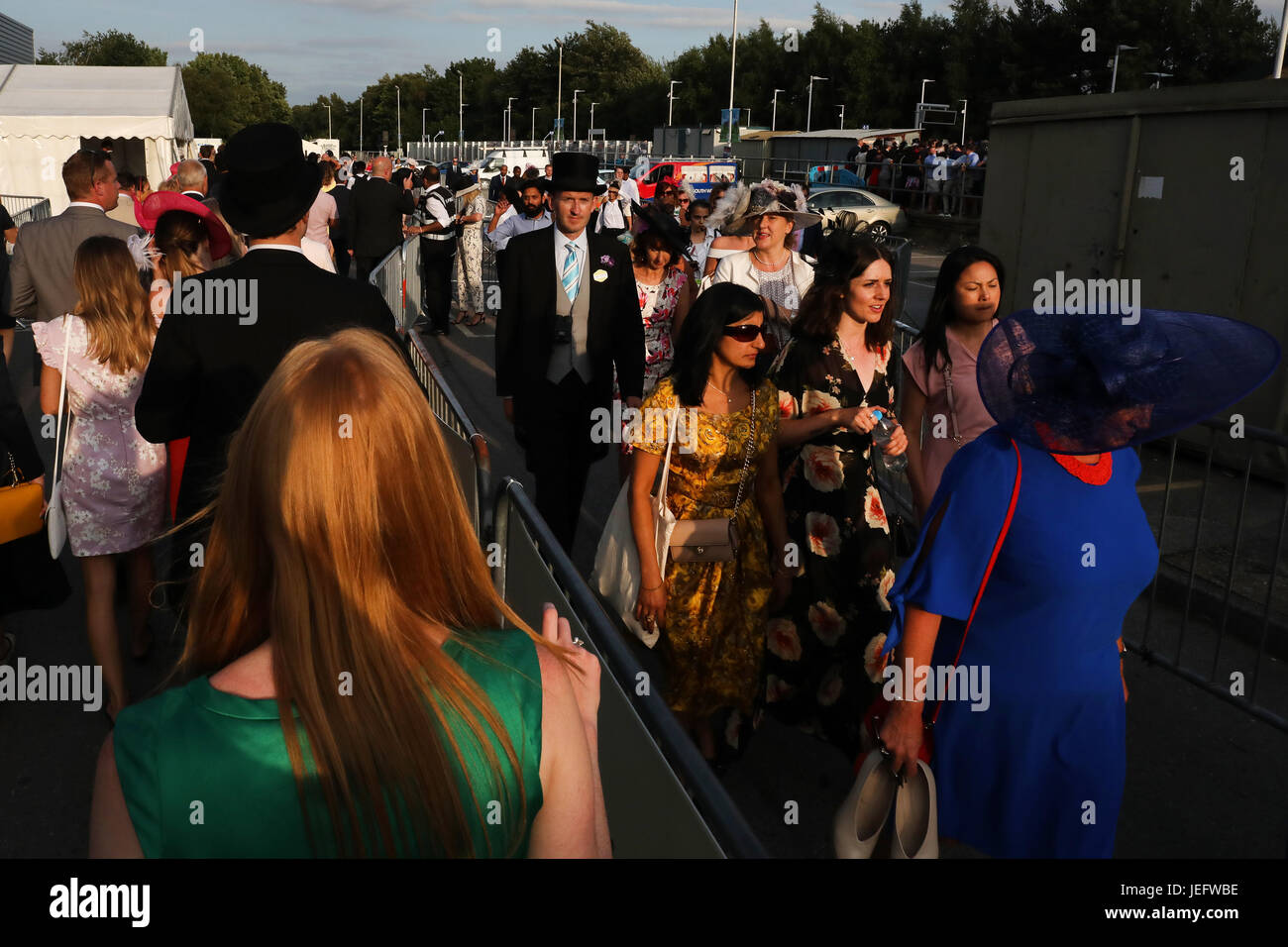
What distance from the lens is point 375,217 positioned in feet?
41.9

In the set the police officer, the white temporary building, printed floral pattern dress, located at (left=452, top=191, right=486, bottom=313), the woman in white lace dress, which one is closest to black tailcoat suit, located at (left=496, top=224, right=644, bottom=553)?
the police officer

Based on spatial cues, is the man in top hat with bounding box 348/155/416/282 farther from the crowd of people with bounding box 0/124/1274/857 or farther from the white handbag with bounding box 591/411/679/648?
the white handbag with bounding box 591/411/679/648

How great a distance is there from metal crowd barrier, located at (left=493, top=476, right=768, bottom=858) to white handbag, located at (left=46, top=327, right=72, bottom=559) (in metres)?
1.92

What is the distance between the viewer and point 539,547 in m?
2.94

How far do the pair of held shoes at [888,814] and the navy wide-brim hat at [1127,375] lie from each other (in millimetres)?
846

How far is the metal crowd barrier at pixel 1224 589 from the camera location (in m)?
4.65

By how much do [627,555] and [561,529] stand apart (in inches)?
56.9

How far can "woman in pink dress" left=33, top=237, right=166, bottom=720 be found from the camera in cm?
423

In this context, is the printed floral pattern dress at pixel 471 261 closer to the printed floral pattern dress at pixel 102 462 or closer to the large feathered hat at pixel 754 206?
the large feathered hat at pixel 754 206

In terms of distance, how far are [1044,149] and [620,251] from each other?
20.3 ft
